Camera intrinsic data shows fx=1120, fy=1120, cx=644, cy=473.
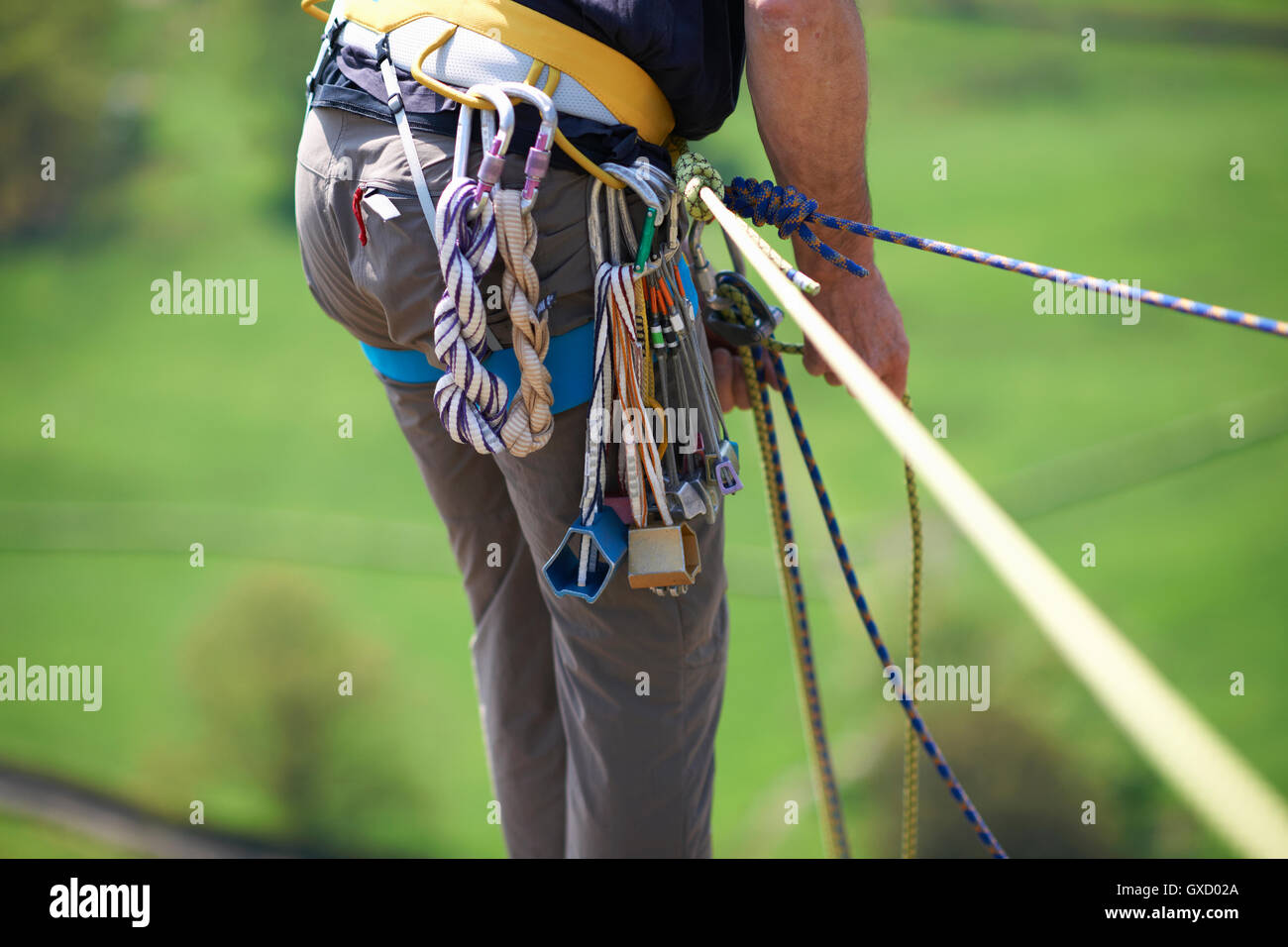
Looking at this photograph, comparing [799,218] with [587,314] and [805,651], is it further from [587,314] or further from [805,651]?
[805,651]

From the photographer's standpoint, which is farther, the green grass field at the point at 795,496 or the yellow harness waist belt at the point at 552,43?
the green grass field at the point at 795,496

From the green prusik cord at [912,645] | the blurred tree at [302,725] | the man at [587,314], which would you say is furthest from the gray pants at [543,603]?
the blurred tree at [302,725]

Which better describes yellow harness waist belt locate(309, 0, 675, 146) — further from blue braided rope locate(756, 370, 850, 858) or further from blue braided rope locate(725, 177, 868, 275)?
blue braided rope locate(756, 370, 850, 858)

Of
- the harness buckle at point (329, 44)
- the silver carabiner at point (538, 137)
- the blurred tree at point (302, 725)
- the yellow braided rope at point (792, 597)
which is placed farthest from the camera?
the blurred tree at point (302, 725)

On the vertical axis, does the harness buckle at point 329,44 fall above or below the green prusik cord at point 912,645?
above

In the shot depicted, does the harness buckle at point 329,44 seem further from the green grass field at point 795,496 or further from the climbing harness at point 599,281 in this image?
the green grass field at point 795,496

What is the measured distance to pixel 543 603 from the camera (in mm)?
1121

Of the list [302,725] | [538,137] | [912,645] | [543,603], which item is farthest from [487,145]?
[302,725]

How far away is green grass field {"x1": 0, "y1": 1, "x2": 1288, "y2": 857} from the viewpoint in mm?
1489

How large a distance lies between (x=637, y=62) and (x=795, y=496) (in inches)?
48.5

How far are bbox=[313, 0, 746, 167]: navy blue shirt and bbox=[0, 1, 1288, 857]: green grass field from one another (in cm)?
10

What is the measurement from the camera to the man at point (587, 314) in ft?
2.62
